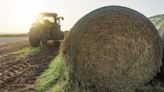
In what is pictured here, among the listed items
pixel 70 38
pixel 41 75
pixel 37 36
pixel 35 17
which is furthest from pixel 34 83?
pixel 35 17

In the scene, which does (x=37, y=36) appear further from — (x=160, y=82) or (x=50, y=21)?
(x=160, y=82)

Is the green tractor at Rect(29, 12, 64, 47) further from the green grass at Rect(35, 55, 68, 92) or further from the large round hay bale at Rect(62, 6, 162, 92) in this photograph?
the large round hay bale at Rect(62, 6, 162, 92)

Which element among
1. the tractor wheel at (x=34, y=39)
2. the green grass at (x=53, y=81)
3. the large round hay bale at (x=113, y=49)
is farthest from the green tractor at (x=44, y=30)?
the large round hay bale at (x=113, y=49)

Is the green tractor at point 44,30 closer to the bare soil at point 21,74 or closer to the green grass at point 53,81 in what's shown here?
the bare soil at point 21,74

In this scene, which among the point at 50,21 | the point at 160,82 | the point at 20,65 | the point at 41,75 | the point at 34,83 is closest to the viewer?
the point at 160,82

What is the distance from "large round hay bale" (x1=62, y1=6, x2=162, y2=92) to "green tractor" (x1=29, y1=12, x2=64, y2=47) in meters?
14.1

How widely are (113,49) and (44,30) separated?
15199 millimetres

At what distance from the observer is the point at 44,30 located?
2277 centimetres

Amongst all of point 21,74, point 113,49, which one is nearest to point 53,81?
point 21,74

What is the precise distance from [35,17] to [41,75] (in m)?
12.8

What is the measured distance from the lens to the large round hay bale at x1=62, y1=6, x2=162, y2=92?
25.4 feet

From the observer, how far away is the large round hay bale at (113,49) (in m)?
7.74

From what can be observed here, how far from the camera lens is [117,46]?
789 centimetres

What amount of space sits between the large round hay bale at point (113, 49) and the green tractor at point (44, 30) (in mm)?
14078
